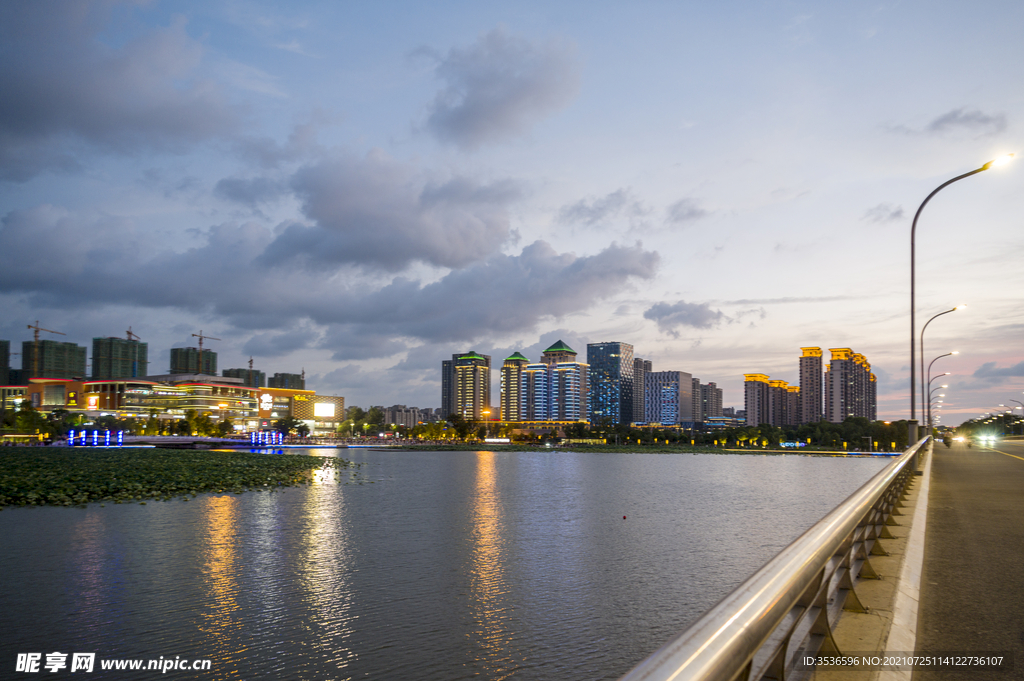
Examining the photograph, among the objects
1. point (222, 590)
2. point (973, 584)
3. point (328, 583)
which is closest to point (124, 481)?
point (222, 590)

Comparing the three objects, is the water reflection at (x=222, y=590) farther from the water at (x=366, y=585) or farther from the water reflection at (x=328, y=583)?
the water reflection at (x=328, y=583)

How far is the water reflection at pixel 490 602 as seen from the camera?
1296 centimetres

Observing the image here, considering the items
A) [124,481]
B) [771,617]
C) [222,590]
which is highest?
[771,617]

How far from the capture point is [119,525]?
2680cm

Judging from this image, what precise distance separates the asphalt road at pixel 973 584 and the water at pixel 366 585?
5.74 metres

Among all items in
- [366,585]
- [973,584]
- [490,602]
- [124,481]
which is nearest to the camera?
[973,584]

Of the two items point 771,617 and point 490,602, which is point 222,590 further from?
point 771,617

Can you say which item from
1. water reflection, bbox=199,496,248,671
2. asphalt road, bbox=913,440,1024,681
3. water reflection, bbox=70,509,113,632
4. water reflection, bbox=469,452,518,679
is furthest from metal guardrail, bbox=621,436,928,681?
water reflection, bbox=70,509,113,632

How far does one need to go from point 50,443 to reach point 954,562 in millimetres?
157047

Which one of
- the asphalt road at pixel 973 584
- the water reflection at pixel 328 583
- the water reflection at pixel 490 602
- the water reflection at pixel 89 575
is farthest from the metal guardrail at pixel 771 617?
the water reflection at pixel 89 575

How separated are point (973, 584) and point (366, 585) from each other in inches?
560

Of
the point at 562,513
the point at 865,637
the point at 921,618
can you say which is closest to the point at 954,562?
the point at 921,618

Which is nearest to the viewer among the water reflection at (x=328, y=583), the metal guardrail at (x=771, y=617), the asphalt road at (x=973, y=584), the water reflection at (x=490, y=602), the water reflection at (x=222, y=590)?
the metal guardrail at (x=771, y=617)

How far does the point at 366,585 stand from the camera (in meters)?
18.2
